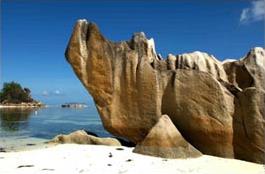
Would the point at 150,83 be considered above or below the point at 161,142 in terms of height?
above

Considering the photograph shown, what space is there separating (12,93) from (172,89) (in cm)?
7787

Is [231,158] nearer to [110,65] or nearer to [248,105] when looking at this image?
[248,105]

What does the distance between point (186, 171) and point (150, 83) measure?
4.59 metres

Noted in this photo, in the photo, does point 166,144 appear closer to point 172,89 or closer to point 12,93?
point 172,89

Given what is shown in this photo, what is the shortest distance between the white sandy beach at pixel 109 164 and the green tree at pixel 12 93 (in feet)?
250

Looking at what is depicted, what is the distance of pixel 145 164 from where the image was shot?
1031 cm

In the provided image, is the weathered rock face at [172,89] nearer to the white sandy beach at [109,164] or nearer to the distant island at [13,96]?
the white sandy beach at [109,164]

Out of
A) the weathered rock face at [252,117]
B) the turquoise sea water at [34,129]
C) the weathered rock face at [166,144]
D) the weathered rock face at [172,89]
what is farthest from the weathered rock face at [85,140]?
the weathered rock face at [252,117]

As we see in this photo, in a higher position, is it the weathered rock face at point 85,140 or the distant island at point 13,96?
the distant island at point 13,96

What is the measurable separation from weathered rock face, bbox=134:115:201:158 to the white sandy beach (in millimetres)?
322

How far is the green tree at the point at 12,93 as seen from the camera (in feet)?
276

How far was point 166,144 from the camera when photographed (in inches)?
456

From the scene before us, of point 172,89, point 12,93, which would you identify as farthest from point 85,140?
point 12,93

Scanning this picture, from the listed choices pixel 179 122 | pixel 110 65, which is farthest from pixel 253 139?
pixel 110 65
